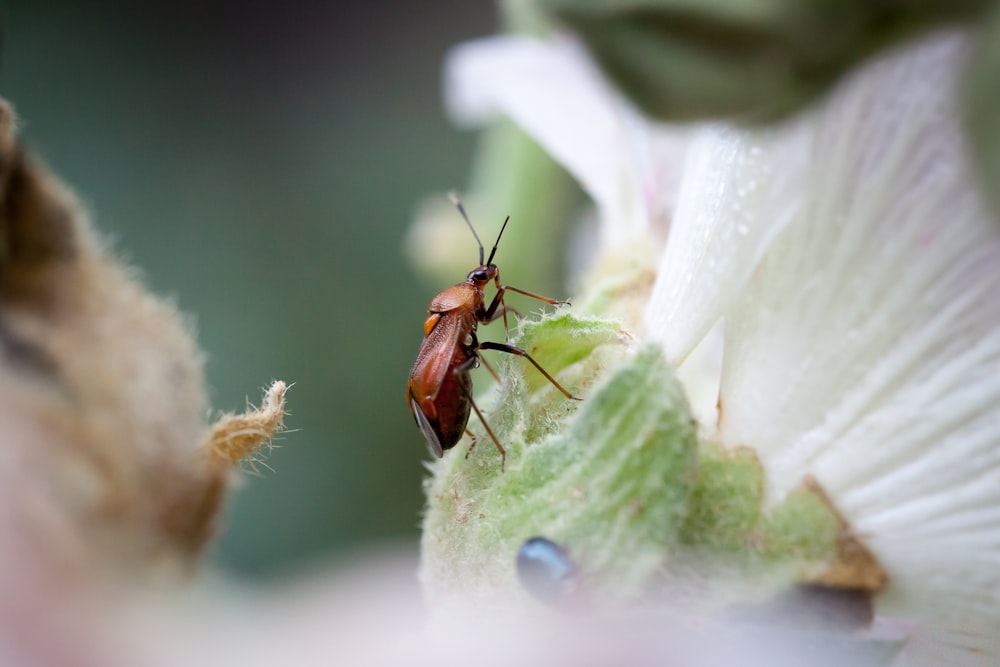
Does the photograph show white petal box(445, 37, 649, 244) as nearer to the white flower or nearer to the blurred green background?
the white flower

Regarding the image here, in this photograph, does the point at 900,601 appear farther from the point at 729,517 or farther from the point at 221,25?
the point at 221,25

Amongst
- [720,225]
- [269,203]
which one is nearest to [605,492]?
[720,225]

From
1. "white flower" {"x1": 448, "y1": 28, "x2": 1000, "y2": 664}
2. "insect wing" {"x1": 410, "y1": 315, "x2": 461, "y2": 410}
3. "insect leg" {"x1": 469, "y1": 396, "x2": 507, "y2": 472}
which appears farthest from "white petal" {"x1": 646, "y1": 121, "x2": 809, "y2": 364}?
"insect wing" {"x1": 410, "y1": 315, "x2": 461, "y2": 410}

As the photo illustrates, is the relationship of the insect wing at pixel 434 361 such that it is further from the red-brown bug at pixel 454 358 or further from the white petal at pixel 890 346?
the white petal at pixel 890 346

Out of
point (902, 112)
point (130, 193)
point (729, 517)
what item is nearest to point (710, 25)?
point (902, 112)

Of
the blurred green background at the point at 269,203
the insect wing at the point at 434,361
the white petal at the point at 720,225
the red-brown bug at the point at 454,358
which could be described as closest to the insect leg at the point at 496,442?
the red-brown bug at the point at 454,358

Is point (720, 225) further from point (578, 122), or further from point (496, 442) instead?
point (578, 122)

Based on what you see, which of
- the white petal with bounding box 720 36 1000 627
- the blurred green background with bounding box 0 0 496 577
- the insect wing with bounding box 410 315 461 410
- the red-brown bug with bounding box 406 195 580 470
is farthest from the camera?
the blurred green background with bounding box 0 0 496 577
